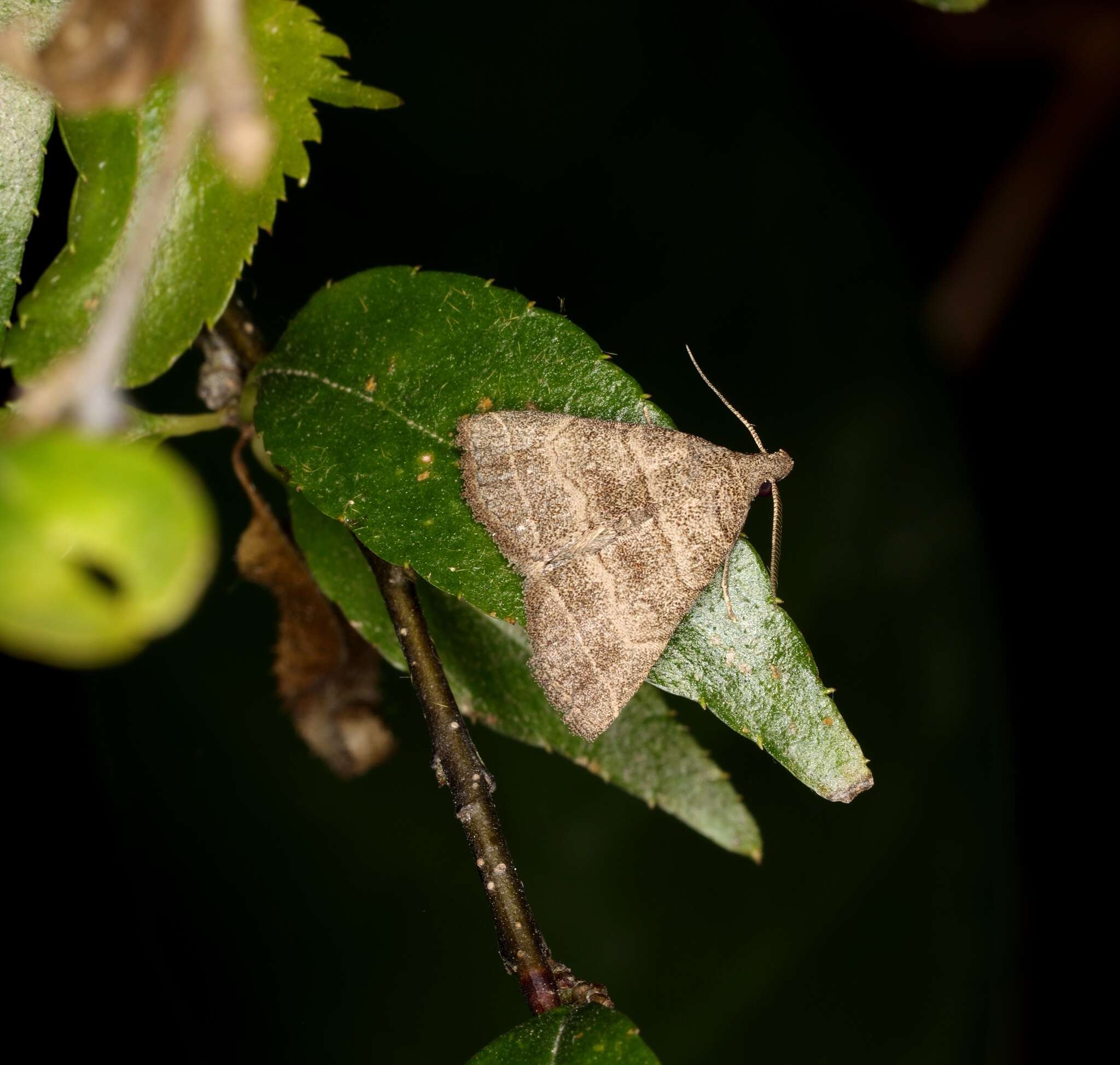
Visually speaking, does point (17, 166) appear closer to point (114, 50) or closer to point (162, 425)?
point (162, 425)

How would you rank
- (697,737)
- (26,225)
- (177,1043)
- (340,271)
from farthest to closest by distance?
(177,1043) → (697,737) → (340,271) → (26,225)

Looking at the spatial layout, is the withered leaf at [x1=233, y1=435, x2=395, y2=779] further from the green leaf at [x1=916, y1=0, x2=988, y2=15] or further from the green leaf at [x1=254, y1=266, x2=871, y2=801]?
the green leaf at [x1=916, y1=0, x2=988, y2=15]

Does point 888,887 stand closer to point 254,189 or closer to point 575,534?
point 575,534

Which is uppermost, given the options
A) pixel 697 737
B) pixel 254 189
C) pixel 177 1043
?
pixel 254 189

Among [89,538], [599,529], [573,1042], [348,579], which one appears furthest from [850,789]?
[89,538]

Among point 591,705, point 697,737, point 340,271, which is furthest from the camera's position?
point 697,737

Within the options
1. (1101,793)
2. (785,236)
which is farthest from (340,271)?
(1101,793)
